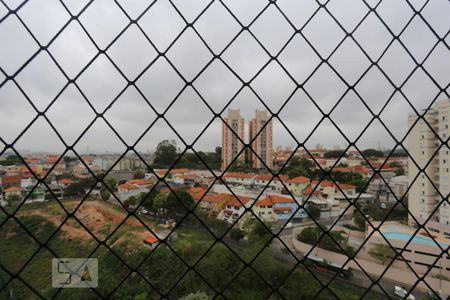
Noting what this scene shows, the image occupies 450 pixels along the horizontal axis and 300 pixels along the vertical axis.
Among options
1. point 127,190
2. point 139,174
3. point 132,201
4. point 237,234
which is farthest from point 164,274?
point 139,174

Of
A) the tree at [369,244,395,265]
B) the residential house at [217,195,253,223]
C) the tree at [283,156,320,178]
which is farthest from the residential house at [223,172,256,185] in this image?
the tree at [369,244,395,265]

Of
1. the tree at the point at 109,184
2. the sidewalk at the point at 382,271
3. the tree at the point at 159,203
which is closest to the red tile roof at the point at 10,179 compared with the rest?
the tree at the point at 109,184

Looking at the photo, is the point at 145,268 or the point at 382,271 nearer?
the point at 145,268

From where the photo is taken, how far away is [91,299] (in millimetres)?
3166

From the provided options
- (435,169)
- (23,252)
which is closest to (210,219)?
(23,252)

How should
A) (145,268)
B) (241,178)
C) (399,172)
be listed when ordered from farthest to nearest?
1. (399,172)
2. (241,178)
3. (145,268)

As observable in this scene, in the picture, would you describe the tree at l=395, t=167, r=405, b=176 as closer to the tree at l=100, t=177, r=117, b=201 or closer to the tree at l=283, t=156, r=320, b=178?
the tree at l=283, t=156, r=320, b=178

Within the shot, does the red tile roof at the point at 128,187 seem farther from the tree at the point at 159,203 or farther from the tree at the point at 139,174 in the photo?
the tree at the point at 139,174

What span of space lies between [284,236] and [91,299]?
5.70 metres

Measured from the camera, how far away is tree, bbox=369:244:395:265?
5652 millimetres

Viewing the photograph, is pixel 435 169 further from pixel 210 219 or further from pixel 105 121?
pixel 105 121

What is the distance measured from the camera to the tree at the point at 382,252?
18.5 feet

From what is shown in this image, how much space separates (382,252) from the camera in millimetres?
5781

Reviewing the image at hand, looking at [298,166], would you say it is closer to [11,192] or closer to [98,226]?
[98,226]
